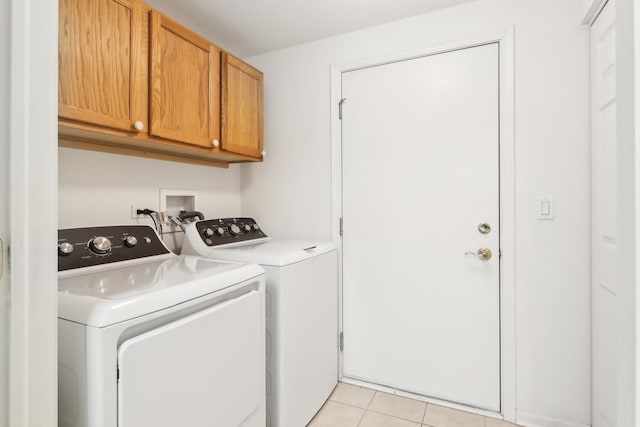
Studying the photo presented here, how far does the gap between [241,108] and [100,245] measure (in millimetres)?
1128

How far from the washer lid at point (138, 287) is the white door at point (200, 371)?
0.08 meters

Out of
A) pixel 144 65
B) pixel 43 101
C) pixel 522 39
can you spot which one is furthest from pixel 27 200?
pixel 522 39

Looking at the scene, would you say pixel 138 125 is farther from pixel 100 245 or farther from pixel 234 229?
pixel 234 229

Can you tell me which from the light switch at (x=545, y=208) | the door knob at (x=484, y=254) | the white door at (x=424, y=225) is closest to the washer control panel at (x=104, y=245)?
the white door at (x=424, y=225)

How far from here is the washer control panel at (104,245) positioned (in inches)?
50.6

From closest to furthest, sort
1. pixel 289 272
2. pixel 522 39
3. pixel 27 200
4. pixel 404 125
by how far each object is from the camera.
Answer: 1. pixel 27 200
2. pixel 289 272
3. pixel 522 39
4. pixel 404 125

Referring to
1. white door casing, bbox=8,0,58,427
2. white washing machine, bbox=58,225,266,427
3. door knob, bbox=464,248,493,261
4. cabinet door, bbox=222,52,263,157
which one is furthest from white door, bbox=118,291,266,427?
door knob, bbox=464,248,493,261

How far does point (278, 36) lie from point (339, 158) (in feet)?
2.97

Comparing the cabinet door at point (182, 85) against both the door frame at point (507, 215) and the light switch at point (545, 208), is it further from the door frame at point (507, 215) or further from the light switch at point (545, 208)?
the light switch at point (545, 208)

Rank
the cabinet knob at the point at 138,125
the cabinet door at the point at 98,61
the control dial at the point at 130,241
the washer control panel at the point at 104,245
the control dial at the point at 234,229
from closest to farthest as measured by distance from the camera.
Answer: the cabinet door at the point at 98,61 → the washer control panel at the point at 104,245 → the cabinet knob at the point at 138,125 → the control dial at the point at 130,241 → the control dial at the point at 234,229

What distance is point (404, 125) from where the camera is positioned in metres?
1.99

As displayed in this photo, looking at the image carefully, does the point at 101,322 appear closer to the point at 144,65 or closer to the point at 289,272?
the point at 289,272

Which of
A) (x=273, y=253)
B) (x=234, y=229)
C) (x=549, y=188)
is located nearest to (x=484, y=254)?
(x=549, y=188)

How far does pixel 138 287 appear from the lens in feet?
3.41
